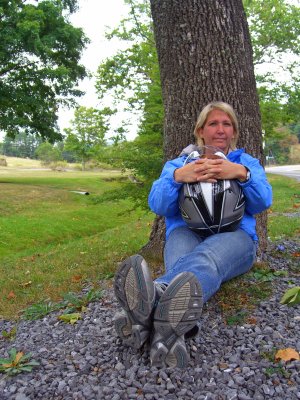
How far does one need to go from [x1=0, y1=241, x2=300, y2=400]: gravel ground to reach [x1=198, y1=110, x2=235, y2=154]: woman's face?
1273mm

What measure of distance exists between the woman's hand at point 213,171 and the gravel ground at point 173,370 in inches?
37.1

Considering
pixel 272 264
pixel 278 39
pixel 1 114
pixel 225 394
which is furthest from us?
pixel 1 114

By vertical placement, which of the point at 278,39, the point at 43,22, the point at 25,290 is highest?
the point at 43,22

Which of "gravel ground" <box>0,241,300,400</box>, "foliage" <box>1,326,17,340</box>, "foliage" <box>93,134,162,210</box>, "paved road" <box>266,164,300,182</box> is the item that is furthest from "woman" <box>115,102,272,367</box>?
"paved road" <box>266,164,300,182</box>

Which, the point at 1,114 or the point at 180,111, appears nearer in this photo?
the point at 180,111

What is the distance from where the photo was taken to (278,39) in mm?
18031

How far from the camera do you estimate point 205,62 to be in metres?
3.87

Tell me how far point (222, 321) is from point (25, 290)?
275cm

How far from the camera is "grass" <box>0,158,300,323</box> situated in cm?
435

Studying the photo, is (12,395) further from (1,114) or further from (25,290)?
(1,114)

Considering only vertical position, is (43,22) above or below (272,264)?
above

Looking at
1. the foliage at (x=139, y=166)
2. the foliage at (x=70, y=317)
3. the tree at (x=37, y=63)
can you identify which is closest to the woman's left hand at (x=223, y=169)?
the foliage at (x=70, y=317)

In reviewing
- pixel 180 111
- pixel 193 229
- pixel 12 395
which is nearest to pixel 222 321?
pixel 193 229

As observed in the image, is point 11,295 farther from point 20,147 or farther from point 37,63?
point 20,147
